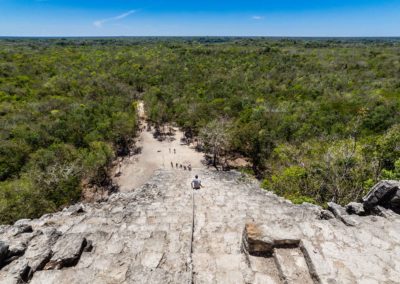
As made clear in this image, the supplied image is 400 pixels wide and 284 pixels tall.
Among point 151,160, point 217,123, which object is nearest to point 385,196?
point 217,123

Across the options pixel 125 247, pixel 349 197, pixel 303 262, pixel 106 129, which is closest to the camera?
pixel 303 262

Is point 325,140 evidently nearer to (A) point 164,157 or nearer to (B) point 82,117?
(A) point 164,157

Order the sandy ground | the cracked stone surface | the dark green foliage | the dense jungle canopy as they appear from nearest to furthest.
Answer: the cracked stone surface → the dense jungle canopy → the dark green foliage → the sandy ground

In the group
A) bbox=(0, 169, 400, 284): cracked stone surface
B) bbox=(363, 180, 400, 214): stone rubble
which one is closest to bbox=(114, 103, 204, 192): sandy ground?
bbox=(0, 169, 400, 284): cracked stone surface

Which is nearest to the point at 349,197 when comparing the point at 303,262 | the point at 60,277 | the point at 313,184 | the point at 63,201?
the point at 313,184

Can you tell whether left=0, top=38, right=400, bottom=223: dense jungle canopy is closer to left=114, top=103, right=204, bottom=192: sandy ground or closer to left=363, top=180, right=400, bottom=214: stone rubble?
left=114, top=103, right=204, bottom=192: sandy ground

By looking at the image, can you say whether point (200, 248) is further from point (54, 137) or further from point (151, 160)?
point (54, 137)

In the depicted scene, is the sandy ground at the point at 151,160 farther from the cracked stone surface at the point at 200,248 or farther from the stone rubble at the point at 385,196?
the stone rubble at the point at 385,196
